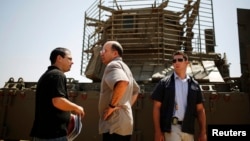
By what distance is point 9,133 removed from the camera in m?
6.58

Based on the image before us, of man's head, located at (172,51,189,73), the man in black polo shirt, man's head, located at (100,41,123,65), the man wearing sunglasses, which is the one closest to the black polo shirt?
the man in black polo shirt

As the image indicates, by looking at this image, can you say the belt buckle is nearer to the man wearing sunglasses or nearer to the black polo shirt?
the man wearing sunglasses

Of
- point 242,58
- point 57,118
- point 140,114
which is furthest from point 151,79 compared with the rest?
point 57,118

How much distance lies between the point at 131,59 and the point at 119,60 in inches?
198

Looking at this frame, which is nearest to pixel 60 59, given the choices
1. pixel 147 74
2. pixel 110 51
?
pixel 110 51

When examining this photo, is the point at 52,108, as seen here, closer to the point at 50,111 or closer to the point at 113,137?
A: the point at 50,111

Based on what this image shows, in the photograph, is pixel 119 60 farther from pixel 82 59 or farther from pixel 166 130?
pixel 82 59

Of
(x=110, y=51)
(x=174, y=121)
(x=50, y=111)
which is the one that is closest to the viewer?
(x=50, y=111)

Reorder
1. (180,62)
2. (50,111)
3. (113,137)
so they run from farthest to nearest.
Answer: (180,62) → (113,137) → (50,111)

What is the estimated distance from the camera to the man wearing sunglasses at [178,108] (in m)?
3.41

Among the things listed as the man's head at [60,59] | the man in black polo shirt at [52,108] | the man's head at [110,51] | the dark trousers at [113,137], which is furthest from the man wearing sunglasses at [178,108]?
the man's head at [60,59]

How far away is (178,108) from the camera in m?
3.51

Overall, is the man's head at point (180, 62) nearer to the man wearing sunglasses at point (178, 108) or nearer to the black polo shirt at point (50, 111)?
the man wearing sunglasses at point (178, 108)

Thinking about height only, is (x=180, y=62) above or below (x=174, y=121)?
above
